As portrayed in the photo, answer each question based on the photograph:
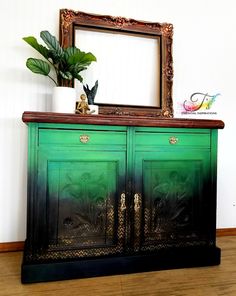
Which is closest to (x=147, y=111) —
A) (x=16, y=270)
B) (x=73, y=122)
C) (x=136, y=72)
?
(x=136, y=72)

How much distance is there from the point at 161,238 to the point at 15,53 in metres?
1.72

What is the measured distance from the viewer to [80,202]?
62.9 inches

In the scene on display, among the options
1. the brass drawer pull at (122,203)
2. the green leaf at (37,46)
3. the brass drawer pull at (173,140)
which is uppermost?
the green leaf at (37,46)

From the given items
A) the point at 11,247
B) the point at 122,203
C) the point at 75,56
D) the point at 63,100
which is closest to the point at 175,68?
the point at 75,56

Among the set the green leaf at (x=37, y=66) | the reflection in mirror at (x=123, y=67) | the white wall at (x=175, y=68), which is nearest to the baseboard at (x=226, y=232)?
the white wall at (x=175, y=68)

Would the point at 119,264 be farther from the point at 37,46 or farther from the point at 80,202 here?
the point at 37,46

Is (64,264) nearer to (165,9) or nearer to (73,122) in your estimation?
(73,122)

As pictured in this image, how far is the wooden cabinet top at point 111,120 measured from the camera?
4.89 ft

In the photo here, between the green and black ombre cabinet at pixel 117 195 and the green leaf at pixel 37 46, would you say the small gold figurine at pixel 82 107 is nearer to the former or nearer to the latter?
the green and black ombre cabinet at pixel 117 195

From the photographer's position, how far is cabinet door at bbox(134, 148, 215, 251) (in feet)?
5.52

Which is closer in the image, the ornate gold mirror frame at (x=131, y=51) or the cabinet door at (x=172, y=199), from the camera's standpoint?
the cabinet door at (x=172, y=199)

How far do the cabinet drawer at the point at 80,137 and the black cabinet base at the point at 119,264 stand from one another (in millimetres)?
714

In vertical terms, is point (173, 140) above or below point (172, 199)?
above

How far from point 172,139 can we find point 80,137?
0.61 metres
